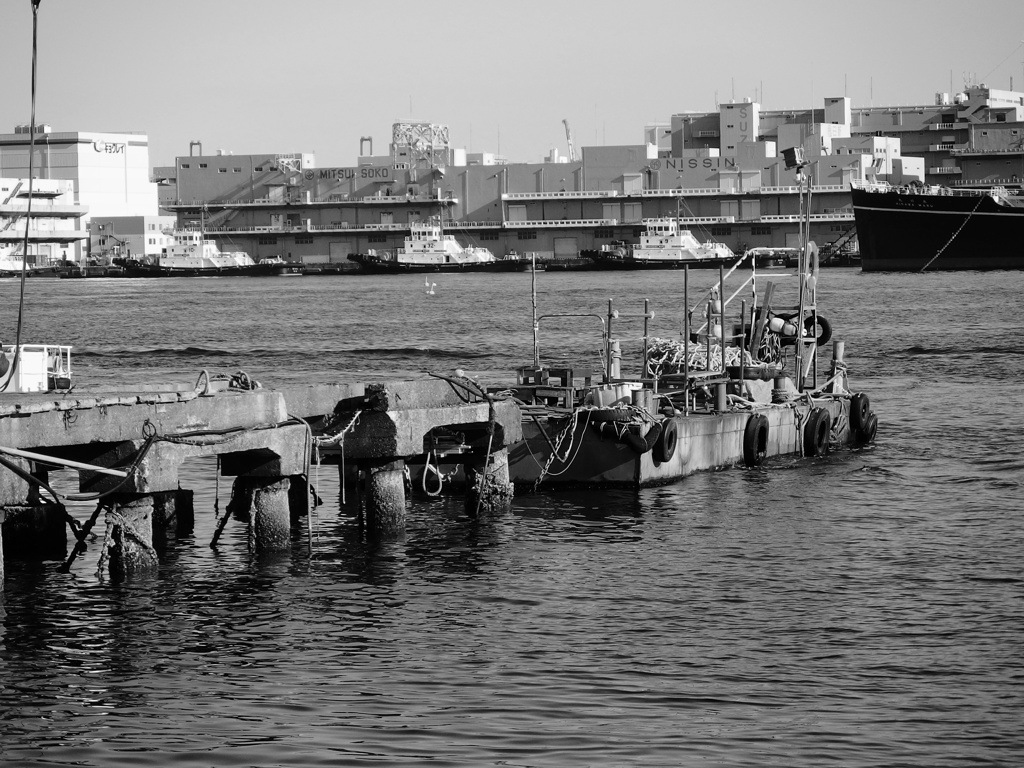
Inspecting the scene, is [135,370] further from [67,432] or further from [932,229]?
[932,229]

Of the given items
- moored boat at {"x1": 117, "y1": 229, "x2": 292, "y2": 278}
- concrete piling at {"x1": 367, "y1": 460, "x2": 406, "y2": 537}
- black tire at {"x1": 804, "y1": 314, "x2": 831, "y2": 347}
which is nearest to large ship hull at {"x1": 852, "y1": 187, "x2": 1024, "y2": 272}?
moored boat at {"x1": 117, "y1": 229, "x2": 292, "y2": 278}

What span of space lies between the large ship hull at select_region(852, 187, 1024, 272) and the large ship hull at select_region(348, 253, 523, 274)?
44343mm

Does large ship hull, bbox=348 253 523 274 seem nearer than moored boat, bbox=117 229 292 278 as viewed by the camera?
Yes

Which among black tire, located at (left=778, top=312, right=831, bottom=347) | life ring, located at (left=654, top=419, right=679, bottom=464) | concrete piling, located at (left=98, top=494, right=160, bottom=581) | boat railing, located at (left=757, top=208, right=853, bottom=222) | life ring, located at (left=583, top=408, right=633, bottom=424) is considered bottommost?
concrete piling, located at (left=98, top=494, right=160, bottom=581)

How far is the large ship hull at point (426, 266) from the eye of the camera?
6191 inches

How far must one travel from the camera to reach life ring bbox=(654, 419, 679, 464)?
24.1 m

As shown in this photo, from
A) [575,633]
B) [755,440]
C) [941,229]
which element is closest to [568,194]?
[941,229]

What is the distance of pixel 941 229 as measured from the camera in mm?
118625

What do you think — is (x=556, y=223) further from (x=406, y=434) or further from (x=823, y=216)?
(x=406, y=434)

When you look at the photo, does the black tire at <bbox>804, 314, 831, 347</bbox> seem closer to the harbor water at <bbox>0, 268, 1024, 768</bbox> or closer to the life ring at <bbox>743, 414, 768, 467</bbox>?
the harbor water at <bbox>0, 268, 1024, 768</bbox>

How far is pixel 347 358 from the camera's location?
181 ft

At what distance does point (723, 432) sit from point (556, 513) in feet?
15.0

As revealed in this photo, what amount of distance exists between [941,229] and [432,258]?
185ft

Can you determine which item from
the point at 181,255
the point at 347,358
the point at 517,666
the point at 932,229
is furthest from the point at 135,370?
the point at 181,255
